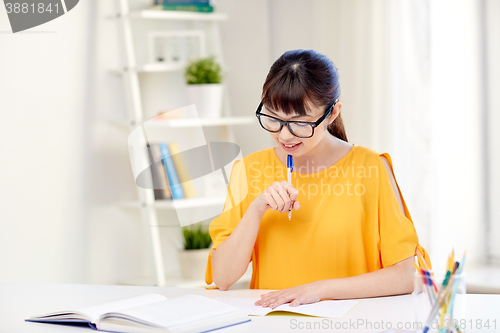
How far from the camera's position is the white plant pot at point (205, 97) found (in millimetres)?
2579

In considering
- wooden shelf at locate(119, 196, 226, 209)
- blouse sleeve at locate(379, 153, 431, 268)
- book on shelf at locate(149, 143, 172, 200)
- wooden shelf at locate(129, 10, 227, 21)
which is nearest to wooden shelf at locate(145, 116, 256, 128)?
book on shelf at locate(149, 143, 172, 200)

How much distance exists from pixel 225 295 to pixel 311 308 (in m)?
0.27

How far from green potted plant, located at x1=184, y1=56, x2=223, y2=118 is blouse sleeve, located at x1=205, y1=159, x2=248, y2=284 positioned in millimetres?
1009

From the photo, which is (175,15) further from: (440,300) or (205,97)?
(440,300)

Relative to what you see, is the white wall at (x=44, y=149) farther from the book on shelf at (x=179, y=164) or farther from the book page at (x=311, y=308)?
the book page at (x=311, y=308)

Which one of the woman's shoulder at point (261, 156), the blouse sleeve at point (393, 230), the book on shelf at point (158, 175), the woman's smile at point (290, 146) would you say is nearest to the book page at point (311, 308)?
the blouse sleeve at point (393, 230)

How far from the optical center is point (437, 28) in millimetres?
2266

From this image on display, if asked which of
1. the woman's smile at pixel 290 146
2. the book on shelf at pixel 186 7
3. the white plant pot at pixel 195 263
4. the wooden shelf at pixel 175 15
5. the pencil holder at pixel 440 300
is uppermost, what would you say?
the book on shelf at pixel 186 7

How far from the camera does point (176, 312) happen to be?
3.48 ft

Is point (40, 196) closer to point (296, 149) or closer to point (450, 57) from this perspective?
point (296, 149)

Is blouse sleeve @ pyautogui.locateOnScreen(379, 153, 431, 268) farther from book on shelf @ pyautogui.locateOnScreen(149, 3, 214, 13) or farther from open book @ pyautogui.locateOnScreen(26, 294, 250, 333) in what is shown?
book on shelf @ pyautogui.locateOnScreen(149, 3, 214, 13)

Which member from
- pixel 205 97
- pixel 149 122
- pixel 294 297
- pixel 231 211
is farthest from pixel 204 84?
pixel 294 297

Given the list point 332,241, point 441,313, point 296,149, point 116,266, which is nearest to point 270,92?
point 296,149

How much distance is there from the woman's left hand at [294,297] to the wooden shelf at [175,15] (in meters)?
1.66
